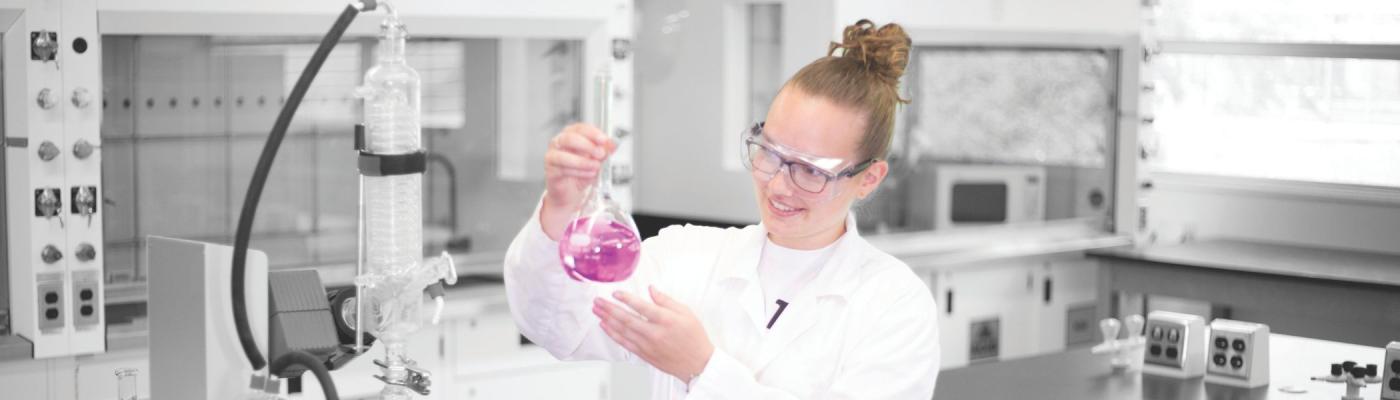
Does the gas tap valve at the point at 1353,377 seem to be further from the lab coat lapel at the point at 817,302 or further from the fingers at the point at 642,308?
the fingers at the point at 642,308

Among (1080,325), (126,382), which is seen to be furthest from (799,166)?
(1080,325)

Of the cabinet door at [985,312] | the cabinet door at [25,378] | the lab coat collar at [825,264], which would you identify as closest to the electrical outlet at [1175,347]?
the lab coat collar at [825,264]

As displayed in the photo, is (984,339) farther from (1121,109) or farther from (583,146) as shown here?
(583,146)

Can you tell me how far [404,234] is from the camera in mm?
1582

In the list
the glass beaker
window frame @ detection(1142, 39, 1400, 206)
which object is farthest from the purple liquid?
window frame @ detection(1142, 39, 1400, 206)

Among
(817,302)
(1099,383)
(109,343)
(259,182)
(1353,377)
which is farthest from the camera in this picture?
(109,343)

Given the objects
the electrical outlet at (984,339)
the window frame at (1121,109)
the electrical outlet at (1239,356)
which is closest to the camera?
the electrical outlet at (1239,356)

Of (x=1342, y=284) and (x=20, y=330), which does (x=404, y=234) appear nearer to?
(x=20, y=330)

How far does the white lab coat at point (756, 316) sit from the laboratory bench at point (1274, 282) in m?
3.41

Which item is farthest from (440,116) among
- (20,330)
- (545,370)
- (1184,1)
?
(1184,1)

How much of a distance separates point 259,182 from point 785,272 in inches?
30.1

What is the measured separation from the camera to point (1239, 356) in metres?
3.16

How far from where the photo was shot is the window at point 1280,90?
18.1 feet

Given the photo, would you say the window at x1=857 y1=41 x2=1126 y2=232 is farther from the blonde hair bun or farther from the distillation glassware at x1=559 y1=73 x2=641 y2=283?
the distillation glassware at x1=559 y1=73 x2=641 y2=283
